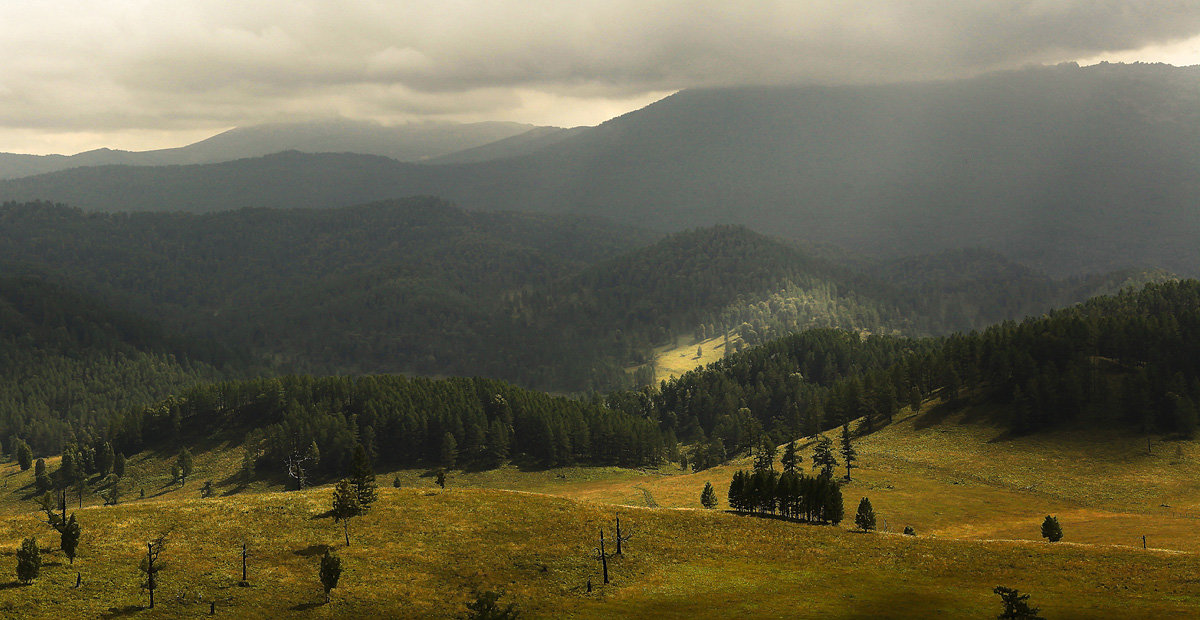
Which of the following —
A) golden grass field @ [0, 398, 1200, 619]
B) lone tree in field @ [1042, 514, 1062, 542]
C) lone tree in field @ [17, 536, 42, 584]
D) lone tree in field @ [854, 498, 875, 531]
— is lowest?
lone tree in field @ [1042, 514, 1062, 542]

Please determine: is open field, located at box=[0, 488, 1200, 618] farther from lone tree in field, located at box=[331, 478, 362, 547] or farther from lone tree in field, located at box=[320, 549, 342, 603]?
lone tree in field, located at box=[320, 549, 342, 603]

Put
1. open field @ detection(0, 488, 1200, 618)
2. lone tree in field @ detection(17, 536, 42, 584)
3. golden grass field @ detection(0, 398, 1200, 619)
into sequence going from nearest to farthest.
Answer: lone tree in field @ detection(17, 536, 42, 584)
golden grass field @ detection(0, 398, 1200, 619)
open field @ detection(0, 488, 1200, 618)

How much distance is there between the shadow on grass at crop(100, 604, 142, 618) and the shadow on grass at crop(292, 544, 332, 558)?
18396 millimetres

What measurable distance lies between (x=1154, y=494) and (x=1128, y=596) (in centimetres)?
9102

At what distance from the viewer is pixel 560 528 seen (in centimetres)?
9731

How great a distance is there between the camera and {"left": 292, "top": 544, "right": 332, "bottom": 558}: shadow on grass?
3354 inches

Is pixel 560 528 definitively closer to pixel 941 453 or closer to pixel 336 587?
pixel 336 587

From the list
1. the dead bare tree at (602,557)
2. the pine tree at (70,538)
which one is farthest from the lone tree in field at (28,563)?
the dead bare tree at (602,557)

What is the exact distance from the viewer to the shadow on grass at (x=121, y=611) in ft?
218

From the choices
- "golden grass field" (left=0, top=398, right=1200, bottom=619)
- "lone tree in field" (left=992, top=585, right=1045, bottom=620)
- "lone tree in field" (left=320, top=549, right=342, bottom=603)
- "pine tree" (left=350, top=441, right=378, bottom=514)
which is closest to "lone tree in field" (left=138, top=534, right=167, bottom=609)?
"golden grass field" (left=0, top=398, right=1200, bottom=619)

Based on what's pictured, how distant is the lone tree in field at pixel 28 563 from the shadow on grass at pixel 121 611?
9.41m

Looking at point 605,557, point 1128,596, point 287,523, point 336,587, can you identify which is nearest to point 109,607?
point 336,587

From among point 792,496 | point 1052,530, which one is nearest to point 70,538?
point 792,496

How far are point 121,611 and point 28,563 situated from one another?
36.6ft
